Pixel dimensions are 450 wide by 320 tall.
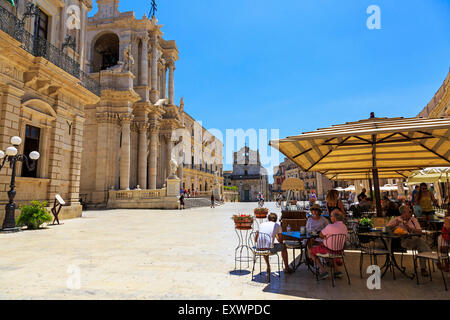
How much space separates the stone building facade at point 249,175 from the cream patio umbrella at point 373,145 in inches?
2459

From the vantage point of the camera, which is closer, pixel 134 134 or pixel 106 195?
pixel 106 195

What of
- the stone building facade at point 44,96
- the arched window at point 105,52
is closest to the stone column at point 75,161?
the stone building facade at point 44,96

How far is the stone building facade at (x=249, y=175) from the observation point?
7312 cm

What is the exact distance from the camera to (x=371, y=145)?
6.34m

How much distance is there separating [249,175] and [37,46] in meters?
67.3

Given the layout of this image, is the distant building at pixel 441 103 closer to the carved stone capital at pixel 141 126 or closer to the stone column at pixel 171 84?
the carved stone capital at pixel 141 126

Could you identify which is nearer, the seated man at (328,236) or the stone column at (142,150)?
the seated man at (328,236)

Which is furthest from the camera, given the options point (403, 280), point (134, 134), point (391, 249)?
point (134, 134)

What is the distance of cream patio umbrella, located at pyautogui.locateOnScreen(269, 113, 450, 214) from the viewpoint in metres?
4.20

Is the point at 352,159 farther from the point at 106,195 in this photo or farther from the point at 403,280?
the point at 106,195

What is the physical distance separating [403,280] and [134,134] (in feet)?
89.6

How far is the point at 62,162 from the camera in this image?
45.1 feet
